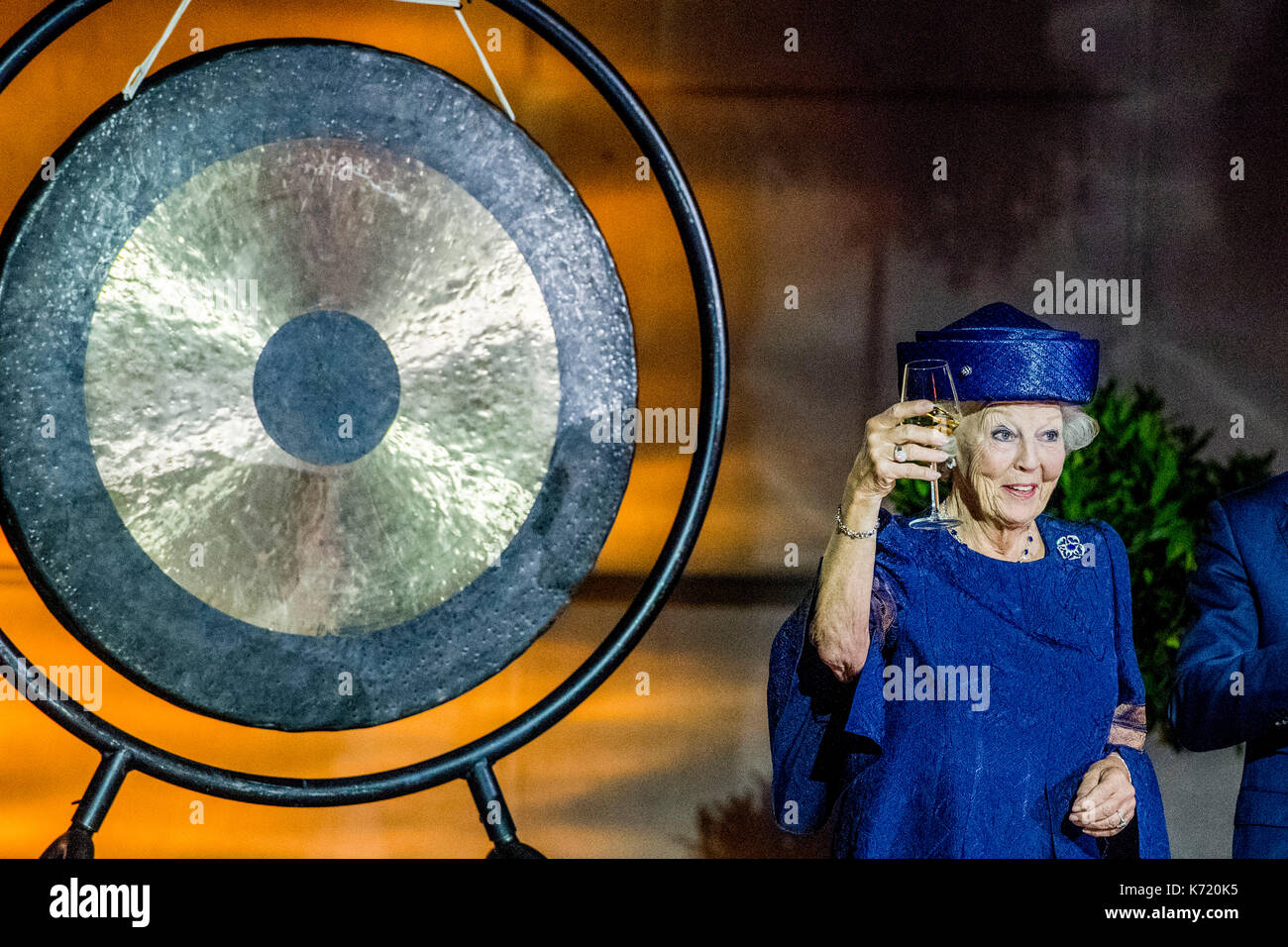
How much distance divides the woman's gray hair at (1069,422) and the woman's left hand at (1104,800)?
1.45ft

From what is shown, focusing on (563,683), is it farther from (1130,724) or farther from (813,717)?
(1130,724)

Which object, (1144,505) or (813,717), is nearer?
(813,717)

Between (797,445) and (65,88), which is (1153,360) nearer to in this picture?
(797,445)

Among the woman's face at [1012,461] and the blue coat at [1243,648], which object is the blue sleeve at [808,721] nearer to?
the woman's face at [1012,461]

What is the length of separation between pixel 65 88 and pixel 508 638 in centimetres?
190

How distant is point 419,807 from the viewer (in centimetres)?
280

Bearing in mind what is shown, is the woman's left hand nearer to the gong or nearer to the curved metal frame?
the curved metal frame

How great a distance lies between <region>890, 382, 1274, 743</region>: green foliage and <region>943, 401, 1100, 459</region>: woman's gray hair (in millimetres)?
342

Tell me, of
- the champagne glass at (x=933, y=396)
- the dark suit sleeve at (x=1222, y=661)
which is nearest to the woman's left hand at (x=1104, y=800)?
the dark suit sleeve at (x=1222, y=661)

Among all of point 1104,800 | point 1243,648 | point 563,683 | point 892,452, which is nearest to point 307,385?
point 563,683

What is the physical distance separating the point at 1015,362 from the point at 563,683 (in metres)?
0.72

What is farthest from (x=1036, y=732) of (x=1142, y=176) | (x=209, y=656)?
(x=1142, y=176)

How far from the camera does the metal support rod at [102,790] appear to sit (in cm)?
157

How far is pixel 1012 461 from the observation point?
167cm
